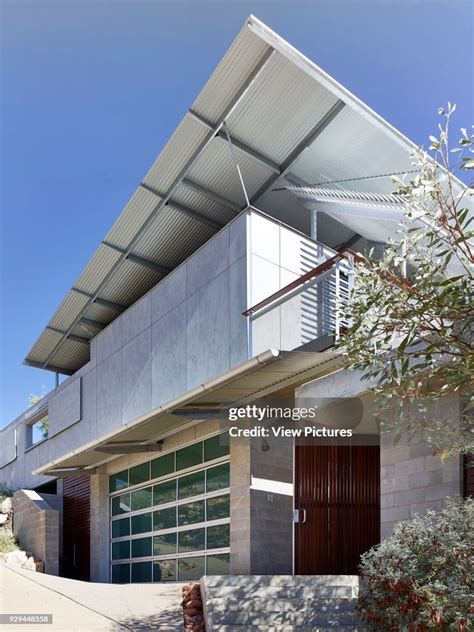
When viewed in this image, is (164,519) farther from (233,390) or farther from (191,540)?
→ (233,390)

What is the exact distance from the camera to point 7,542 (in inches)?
889

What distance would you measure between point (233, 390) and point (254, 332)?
114 cm

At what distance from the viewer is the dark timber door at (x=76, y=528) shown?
22016 mm

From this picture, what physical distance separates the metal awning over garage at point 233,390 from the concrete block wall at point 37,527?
5.13m

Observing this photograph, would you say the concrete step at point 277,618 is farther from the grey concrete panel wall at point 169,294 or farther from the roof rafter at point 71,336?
the roof rafter at point 71,336

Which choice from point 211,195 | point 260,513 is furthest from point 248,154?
point 260,513

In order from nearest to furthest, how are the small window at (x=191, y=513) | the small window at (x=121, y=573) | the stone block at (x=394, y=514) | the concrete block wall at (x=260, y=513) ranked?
the stone block at (x=394, y=514) < the concrete block wall at (x=260, y=513) < the small window at (x=191, y=513) < the small window at (x=121, y=573)

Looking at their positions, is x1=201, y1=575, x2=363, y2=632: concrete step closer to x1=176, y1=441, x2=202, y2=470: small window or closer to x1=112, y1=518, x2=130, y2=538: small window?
x1=176, y1=441, x2=202, y2=470: small window

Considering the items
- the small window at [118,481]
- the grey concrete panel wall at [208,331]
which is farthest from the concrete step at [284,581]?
the small window at [118,481]

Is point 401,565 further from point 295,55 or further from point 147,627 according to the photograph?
point 295,55

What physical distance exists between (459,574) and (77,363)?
19795 millimetres

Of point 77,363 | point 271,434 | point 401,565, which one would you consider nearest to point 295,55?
point 271,434

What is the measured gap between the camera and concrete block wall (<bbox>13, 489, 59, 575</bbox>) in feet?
70.7

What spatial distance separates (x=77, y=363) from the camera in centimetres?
2581
